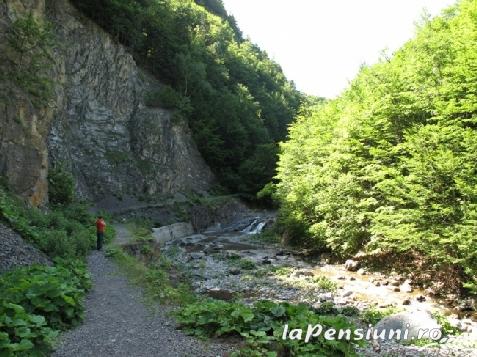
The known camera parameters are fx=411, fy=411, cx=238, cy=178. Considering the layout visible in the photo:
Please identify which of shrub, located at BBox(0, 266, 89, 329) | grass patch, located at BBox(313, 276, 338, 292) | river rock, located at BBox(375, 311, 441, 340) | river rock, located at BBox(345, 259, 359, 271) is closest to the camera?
shrub, located at BBox(0, 266, 89, 329)

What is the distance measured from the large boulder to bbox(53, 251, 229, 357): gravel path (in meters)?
18.5

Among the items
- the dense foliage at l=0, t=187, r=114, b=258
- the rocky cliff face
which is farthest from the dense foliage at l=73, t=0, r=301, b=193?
the dense foliage at l=0, t=187, r=114, b=258

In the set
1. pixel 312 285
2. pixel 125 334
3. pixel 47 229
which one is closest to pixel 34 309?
pixel 125 334

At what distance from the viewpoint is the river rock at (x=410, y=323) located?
11.1 meters

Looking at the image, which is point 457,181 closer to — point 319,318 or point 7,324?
point 319,318

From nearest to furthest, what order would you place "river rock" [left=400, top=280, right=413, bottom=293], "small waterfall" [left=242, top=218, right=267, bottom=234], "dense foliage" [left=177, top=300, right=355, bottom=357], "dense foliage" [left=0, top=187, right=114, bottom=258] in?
"dense foliage" [left=177, top=300, right=355, bottom=357], "dense foliage" [left=0, top=187, right=114, bottom=258], "river rock" [left=400, top=280, right=413, bottom=293], "small waterfall" [left=242, top=218, right=267, bottom=234]

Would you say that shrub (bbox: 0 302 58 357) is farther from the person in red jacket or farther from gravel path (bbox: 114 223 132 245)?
gravel path (bbox: 114 223 132 245)

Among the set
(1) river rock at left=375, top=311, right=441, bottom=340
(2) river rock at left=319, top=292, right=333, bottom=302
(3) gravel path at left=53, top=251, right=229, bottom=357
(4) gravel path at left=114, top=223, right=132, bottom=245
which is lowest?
(2) river rock at left=319, top=292, right=333, bottom=302

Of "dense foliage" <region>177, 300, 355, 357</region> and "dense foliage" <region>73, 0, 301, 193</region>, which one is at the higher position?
"dense foliage" <region>73, 0, 301, 193</region>

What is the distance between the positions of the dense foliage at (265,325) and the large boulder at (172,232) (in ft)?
67.4

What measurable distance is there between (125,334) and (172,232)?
83.6 ft

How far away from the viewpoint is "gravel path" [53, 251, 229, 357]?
25.0ft

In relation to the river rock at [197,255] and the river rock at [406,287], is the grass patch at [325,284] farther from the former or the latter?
the river rock at [197,255]

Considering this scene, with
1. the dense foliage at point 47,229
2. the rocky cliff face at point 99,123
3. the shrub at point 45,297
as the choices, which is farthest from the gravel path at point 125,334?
the rocky cliff face at point 99,123
